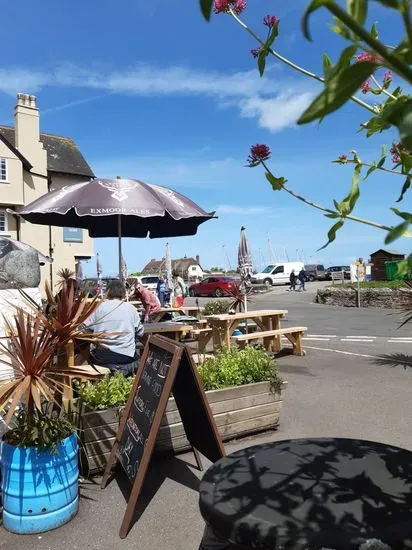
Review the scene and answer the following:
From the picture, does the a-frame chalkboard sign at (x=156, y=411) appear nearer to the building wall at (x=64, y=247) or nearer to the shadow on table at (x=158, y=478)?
the shadow on table at (x=158, y=478)

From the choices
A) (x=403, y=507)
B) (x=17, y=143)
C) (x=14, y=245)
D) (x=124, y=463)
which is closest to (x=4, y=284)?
(x=14, y=245)

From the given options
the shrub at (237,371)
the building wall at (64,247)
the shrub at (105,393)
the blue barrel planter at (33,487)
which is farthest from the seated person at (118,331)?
the building wall at (64,247)

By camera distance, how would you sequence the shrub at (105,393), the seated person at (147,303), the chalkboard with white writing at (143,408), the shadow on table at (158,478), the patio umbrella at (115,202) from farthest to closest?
the seated person at (147,303) → the patio umbrella at (115,202) → the shrub at (105,393) → the shadow on table at (158,478) → the chalkboard with white writing at (143,408)

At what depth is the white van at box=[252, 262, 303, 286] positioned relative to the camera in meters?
44.9

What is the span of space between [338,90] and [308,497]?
1418 millimetres

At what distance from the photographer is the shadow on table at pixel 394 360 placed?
870 cm

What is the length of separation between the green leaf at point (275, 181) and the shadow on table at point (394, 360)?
7708mm

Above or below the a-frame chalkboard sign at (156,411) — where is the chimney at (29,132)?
above

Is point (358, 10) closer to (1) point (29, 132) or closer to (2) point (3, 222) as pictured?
(2) point (3, 222)

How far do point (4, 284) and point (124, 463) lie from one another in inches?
72.0

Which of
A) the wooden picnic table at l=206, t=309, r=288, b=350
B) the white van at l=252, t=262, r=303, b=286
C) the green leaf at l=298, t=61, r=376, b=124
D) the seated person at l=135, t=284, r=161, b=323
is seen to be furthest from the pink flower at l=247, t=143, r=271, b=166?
the white van at l=252, t=262, r=303, b=286

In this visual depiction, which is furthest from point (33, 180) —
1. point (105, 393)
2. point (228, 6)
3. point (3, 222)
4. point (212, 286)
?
point (228, 6)

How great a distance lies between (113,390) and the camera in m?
4.29

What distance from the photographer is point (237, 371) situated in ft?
16.4
